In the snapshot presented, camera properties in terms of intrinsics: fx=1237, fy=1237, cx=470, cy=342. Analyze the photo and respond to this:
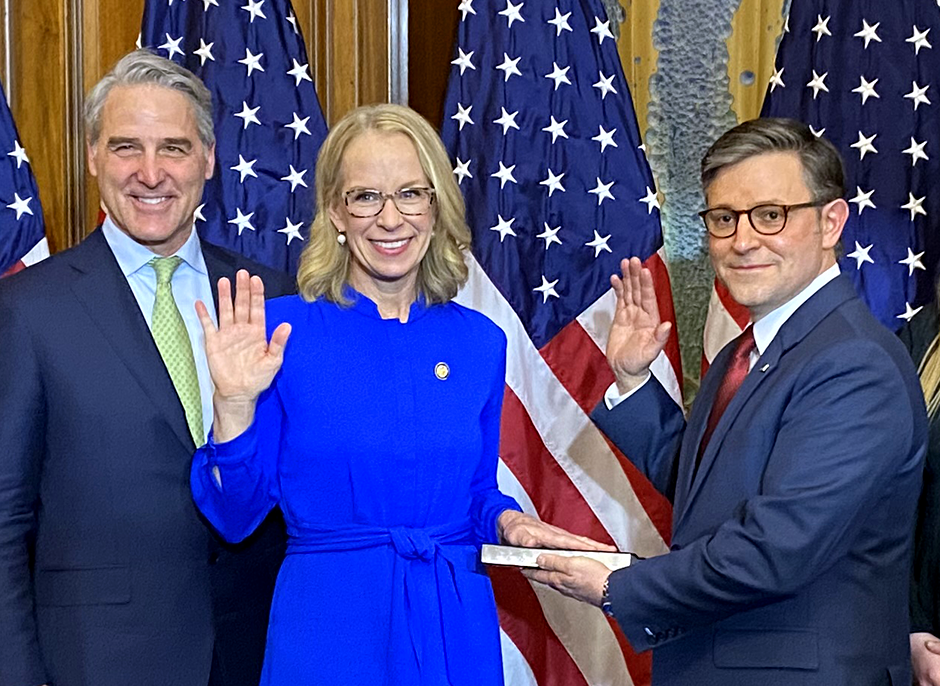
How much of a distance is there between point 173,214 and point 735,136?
3.79 feet

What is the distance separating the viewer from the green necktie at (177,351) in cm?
252

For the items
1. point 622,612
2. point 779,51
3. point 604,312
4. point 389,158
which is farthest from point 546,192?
point 622,612

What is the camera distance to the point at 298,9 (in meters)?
3.77

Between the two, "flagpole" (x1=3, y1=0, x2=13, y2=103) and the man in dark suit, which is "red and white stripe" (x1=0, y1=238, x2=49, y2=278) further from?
the man in dark suit

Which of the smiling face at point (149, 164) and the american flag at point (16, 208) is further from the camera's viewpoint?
the american flag at point (16, 208)

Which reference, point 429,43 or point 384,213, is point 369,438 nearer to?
point 384,213

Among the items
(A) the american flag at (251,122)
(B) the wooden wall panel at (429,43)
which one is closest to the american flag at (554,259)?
(B) the wooden wall panel at (429,43)

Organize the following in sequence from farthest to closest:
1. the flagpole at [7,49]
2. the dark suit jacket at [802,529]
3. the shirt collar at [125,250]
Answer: the flagpole at [7,49] → the shirt collar at [125,250] → the dark suit jacket at [802,529]

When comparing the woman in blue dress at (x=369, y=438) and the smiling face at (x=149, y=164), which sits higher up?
the smiling face at (x=149, y=164)

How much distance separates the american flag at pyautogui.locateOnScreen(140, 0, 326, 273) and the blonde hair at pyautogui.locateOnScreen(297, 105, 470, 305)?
0.94 m

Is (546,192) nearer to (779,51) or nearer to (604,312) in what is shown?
(604,312)

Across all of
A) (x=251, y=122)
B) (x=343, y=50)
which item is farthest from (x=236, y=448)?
(x=343, y=50)

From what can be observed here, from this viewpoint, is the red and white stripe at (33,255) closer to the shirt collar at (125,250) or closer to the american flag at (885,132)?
the shirt collar at (125,250)

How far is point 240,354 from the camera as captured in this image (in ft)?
7.52
